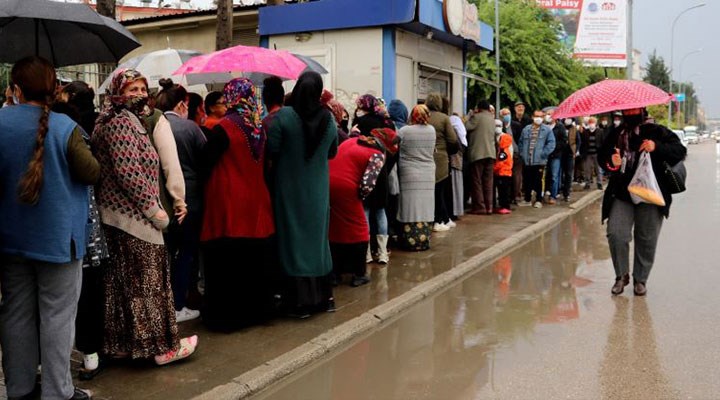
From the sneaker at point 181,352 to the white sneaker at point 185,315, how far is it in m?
0.95

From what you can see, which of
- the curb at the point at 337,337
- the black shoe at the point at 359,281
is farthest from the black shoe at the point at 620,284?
the black shoe at the point at 359,281

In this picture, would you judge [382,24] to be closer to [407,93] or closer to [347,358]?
[407,93]

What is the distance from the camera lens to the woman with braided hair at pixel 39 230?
154 inches

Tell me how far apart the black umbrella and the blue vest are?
4.64ft

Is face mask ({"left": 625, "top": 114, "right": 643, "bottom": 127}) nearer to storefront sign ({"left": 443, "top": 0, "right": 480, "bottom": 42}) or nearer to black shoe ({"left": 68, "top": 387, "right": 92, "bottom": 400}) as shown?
black shoe ({"left": 68, "top": 387, "right": 92, "bottom": 400})

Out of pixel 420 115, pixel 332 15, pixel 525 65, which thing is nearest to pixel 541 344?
pixel 420 115

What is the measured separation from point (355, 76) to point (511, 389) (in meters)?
8.49

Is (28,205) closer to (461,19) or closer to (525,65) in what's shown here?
(461,19)

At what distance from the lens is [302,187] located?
6.02 m

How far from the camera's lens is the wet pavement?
4.72 meters

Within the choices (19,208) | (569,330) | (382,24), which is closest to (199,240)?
(19,208)

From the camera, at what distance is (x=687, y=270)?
28.0 ft

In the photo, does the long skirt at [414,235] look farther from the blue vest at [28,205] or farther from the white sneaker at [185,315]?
the blue vest at [28,205]

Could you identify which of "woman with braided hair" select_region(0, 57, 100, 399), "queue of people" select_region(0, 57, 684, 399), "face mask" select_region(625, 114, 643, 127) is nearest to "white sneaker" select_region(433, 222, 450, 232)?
"queue of people" select_region(0, 57, 684, 399)
